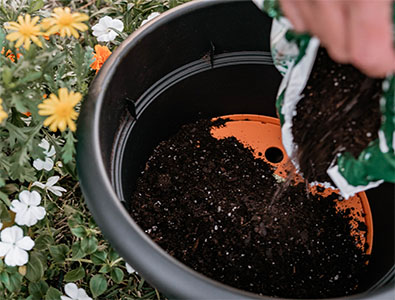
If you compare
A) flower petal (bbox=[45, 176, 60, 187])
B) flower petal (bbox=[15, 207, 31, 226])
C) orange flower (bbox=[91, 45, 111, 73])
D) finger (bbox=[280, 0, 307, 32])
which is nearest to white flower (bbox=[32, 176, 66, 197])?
flower petal (bbox=[45, 176, 60, 187])

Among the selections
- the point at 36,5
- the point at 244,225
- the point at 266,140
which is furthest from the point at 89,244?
the point at 36,5

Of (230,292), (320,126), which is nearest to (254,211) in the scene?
(320,126)

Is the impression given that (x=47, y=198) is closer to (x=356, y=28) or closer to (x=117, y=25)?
(x=117, y=25)

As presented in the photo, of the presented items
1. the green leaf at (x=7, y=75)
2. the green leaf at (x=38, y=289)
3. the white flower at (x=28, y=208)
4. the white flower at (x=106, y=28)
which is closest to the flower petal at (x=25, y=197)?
the white flower at (x=28, y=208)

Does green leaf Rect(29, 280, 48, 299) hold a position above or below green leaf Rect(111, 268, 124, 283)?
below

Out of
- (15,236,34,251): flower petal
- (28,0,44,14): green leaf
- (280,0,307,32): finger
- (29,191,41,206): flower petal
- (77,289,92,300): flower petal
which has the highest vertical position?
(280,0,307,32): finger

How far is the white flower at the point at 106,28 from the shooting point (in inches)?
58.4

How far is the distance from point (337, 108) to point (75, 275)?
819 mm

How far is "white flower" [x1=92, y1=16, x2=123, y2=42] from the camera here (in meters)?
1.48

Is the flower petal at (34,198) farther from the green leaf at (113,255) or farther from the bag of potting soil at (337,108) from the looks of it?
the bag of potting soil at (337,108)

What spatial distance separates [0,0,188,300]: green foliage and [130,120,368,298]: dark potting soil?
165 millimetres

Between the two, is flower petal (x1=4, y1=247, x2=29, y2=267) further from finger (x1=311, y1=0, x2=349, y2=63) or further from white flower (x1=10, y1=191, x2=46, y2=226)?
finger (x1=311, y1=0, x2=349, y2=63)

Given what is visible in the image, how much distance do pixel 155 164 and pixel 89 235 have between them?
1.00ft

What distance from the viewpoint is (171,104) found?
1.31 meters
